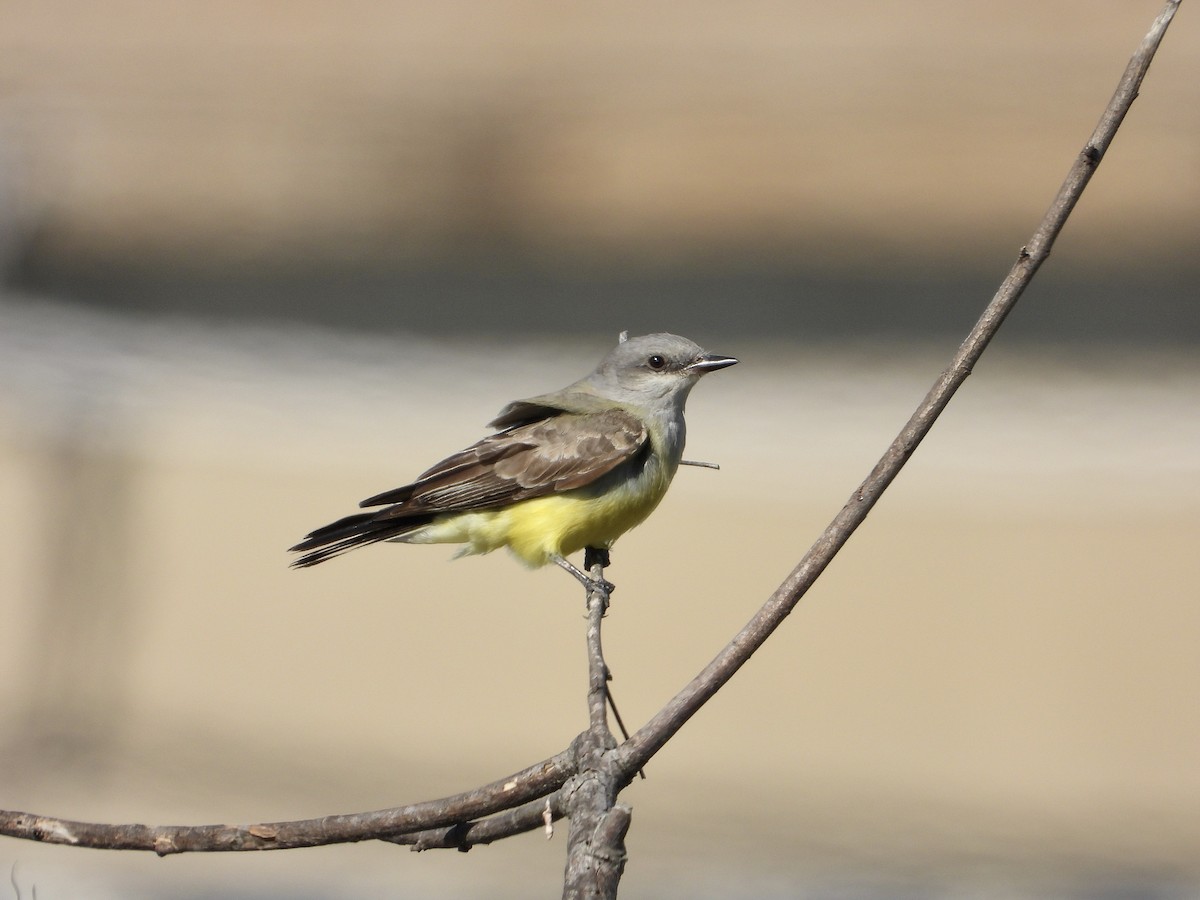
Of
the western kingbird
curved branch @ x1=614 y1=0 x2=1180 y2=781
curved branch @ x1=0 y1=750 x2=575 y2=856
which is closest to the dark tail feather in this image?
the western kingbird

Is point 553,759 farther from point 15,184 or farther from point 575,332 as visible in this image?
point 15,184

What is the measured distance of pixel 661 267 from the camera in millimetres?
3912

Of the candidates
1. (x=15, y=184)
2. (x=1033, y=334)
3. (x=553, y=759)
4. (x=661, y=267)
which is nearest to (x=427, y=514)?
(x=553, y=759)

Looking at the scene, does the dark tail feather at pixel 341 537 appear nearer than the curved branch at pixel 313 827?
No

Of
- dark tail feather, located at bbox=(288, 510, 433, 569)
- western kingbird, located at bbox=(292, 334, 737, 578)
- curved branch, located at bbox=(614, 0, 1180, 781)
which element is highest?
western kingbird, located at bbox=(292, 334, 737, 578)

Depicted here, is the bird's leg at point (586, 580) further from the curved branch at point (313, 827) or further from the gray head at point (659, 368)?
the curved branch at point (313, 827)

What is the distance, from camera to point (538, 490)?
2.54 m

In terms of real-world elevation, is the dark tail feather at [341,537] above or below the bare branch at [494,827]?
above

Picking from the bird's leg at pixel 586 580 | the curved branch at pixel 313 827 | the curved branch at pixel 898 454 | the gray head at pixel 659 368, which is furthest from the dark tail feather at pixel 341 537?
the curved branch at pixel 898 454

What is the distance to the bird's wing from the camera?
2.51m

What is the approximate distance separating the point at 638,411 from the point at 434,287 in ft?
5.21

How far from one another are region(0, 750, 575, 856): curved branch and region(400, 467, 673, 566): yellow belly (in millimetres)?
1275

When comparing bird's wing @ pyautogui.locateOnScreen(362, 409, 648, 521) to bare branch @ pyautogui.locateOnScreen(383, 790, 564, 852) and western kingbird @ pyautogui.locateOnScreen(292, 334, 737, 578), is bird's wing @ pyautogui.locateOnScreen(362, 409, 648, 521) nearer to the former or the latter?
western kingbird @ pyautogui.locateOnScreen(292, 334, 737, 578)

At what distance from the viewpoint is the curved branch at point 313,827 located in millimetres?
1201
